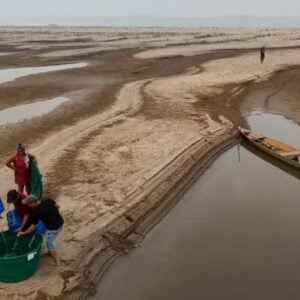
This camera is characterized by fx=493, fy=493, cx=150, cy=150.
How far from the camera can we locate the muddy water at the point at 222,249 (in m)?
9.46

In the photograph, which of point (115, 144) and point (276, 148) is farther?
point (115, 144)

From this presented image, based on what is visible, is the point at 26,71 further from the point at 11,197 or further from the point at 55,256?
the point at 55,256

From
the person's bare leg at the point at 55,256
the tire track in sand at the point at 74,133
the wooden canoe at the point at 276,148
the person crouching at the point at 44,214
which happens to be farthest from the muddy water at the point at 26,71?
the person crouching at the point at 44,214

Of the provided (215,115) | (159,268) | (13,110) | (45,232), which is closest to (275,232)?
(159,268)

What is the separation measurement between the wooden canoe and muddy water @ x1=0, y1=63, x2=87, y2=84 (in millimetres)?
23442

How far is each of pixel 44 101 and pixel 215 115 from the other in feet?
34.5

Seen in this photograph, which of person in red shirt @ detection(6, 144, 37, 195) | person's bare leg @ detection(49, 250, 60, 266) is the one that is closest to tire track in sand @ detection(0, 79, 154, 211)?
person in red shirt @ detection(6, 144, 37, 195)

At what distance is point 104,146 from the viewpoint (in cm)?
1802

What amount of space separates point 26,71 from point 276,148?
98.4 ft

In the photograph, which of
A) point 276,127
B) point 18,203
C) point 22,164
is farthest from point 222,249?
point 276,127

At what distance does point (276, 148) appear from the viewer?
1769 cm

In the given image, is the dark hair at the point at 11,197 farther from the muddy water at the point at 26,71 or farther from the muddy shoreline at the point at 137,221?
the muddy water at the point at 26,71

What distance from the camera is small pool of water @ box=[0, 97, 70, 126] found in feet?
76.9

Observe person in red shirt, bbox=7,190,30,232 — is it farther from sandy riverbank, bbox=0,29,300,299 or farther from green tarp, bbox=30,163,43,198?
green tarp, bbox=30,163,43,198
